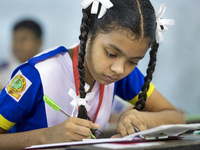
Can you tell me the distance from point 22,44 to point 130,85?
1.40m

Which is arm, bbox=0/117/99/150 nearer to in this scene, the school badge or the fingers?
the fingers

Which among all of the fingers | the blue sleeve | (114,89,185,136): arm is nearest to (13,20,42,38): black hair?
the blue sleeve

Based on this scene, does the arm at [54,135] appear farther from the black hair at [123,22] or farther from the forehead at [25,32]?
the forehead at [25,32]

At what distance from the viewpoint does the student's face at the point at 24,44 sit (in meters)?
2.09

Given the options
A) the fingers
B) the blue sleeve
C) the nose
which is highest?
the nose

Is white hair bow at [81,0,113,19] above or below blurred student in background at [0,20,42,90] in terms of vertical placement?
above

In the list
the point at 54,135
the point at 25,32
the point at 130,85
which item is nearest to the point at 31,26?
the point at 25,32

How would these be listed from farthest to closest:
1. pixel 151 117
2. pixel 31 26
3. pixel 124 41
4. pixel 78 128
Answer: pixel 31 26 → pixel 151 117 → pixel 124 41 → pixel 78 128

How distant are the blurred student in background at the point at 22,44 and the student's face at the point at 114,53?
1.39 metres

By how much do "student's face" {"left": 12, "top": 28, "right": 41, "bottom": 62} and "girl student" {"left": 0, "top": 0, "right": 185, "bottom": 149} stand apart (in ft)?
4.22

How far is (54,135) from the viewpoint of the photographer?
0.64 meters

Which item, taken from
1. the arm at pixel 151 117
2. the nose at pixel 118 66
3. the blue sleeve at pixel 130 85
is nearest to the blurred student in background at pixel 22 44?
the blue sleeve at pixel 130 85

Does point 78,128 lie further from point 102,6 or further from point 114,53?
point 102,6

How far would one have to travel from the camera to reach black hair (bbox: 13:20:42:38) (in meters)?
2.04
